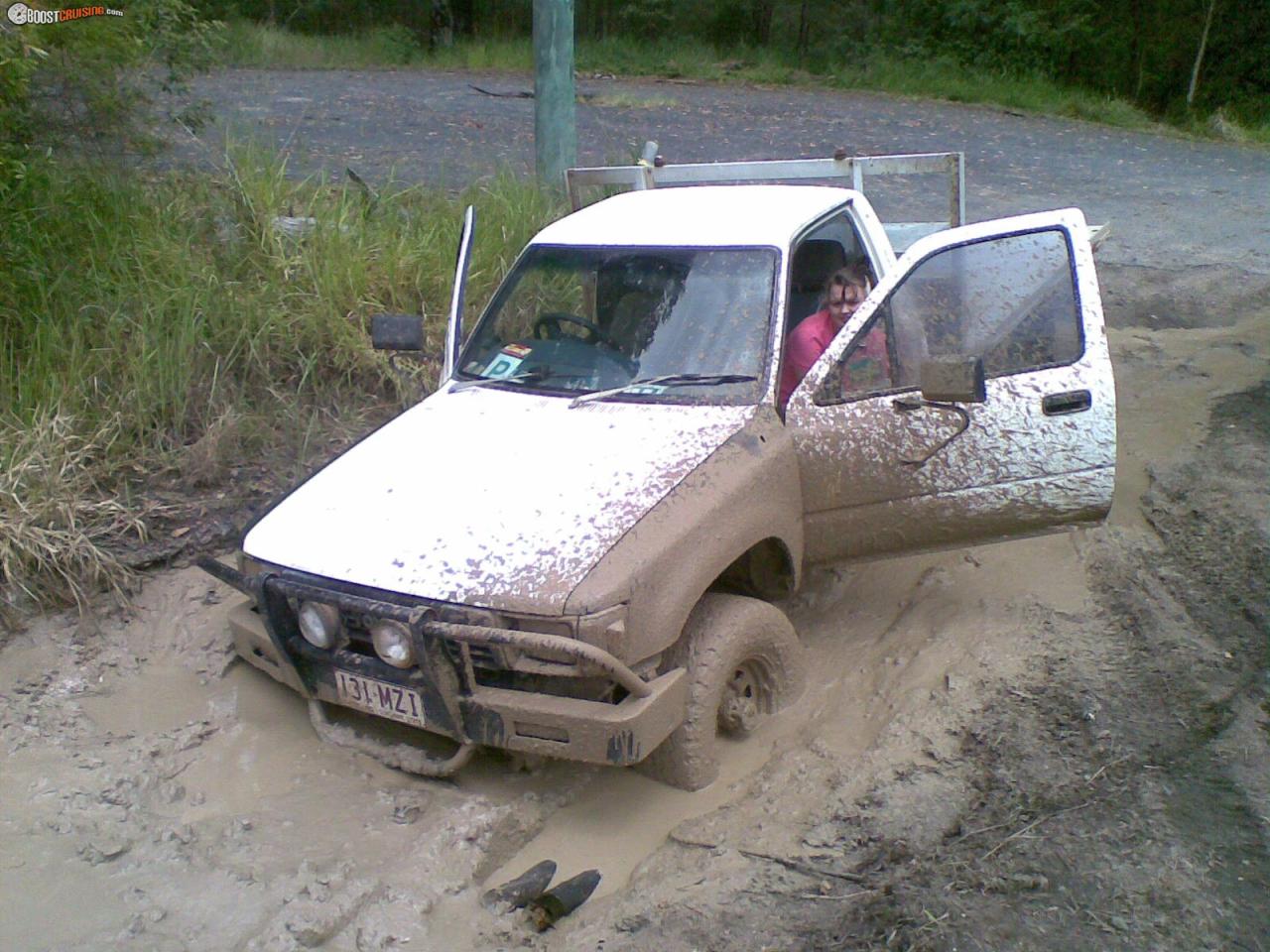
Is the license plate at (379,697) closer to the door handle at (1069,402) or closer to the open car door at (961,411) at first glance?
the open car door at (961,411)

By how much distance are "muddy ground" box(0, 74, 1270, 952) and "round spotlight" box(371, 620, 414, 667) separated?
1.80 feet

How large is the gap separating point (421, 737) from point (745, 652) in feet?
3.66

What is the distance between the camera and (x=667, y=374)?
4230mm

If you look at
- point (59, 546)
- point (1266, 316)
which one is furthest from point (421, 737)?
point (1266, 316)

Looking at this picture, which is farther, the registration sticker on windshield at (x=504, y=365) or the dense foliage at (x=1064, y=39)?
the dense foliage at (x=1064, y=39)

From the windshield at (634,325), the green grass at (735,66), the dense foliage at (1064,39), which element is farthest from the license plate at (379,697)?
the dense foliage at (1064,39)

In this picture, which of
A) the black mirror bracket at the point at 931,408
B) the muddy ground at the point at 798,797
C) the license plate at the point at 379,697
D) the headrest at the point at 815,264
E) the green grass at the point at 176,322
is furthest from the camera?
the green grass at the point at 176,322

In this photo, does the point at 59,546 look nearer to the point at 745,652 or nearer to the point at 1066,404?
the point at 745,652

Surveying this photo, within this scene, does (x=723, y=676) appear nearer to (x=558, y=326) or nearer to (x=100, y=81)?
(x=558, y=326)

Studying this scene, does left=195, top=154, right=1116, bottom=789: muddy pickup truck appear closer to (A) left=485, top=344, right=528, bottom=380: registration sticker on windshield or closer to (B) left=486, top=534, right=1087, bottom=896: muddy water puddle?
(A) left=485, top=344, right=528, bottom=380: registration sticker on windshield

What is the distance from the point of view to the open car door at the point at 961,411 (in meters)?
4.17

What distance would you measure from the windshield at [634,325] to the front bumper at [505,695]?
4.02 ft

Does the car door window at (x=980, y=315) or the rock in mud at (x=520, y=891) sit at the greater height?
the car door window at (x=980, y=315)

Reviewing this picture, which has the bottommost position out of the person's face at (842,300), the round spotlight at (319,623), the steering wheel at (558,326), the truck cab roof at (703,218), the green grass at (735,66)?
the round spotlight at (319,623)
